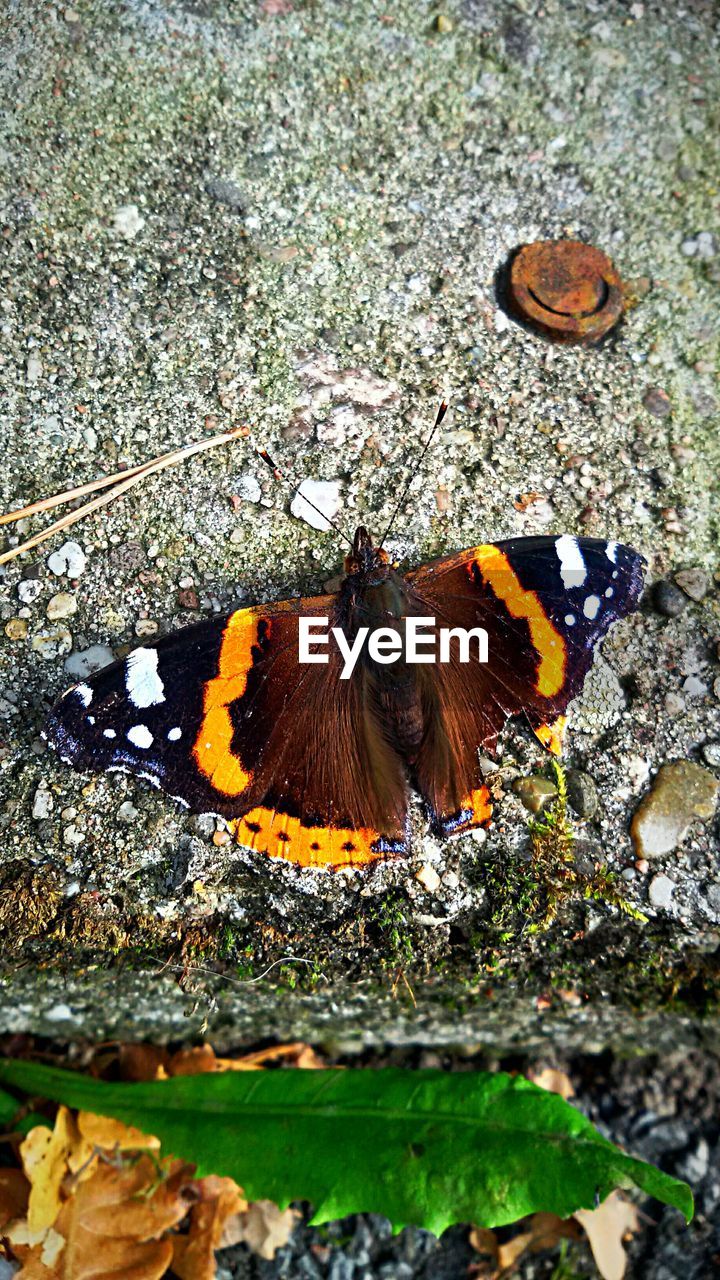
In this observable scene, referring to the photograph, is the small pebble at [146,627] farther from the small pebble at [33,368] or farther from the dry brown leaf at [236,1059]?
the dry brown leaf at [236,1059]

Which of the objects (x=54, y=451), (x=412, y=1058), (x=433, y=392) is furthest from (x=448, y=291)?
(x=412, y=1058)

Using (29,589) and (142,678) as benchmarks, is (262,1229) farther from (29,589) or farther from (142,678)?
(29,589)

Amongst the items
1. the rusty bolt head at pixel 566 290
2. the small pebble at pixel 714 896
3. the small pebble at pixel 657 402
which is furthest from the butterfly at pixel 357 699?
the rusty bolt head at pixel 566 290

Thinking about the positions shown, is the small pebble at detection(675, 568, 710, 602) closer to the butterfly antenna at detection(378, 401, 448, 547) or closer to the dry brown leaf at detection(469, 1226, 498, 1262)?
the butterfly antenna at detection(378, 401, 448, 547)

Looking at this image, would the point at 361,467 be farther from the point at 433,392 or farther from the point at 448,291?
the point at 448,291

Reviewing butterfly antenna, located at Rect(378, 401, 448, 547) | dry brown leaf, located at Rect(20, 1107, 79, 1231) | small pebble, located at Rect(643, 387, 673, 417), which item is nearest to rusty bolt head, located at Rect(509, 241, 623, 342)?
small pebble, located at Rect(643, 387, 673, 417)
